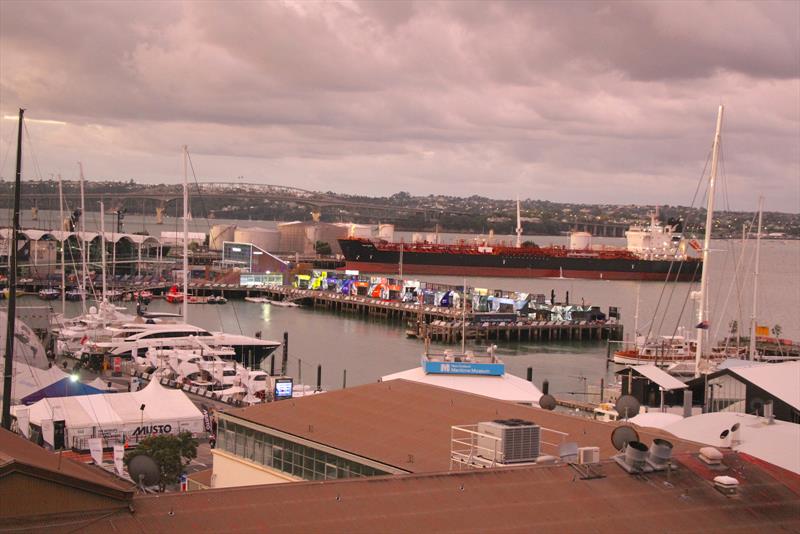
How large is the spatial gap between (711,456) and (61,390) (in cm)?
1390

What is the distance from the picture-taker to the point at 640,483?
22.9 ft

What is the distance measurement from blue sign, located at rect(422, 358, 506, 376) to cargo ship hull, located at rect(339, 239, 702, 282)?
61119mm

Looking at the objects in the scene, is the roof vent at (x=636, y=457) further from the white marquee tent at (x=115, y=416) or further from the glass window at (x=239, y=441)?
the white marquee tent at (x=115, y=416)

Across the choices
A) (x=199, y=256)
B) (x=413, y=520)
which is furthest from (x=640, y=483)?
(x=199, y=256)

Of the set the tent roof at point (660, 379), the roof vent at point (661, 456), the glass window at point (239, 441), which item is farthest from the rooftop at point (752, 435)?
the tent roof at point (660, 379)

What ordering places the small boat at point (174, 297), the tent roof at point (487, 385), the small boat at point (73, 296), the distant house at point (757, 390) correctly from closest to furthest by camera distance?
1. the distant house at point (757, 390)
2. the tent roof at point (487, 385)
3. the small boat at point (73, 296)
4. the small boat at point (174, 297)

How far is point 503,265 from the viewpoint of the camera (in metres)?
81.3

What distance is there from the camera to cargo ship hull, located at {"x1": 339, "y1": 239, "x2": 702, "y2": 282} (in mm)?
79625

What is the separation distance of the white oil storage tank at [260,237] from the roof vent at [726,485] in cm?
8556

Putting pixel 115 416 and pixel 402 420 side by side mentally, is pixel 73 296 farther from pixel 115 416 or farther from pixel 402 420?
pixel 402 420

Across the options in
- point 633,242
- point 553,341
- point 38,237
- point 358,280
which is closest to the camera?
point 553,341

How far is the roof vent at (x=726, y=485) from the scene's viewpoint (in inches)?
277

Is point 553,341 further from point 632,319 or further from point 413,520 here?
point 413,520

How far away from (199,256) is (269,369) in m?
50.5
